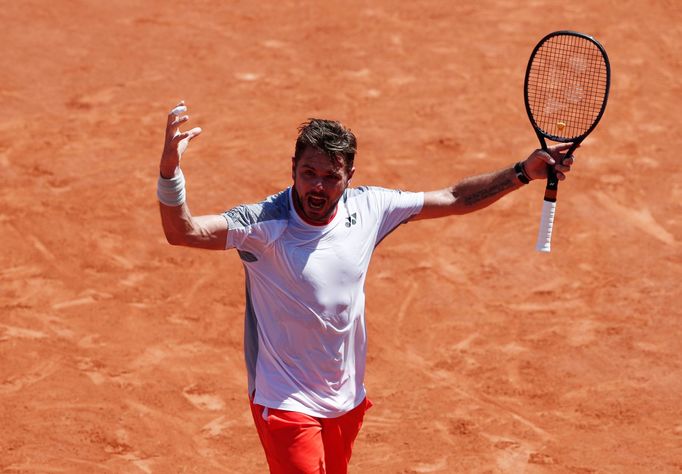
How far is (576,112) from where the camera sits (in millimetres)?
8094

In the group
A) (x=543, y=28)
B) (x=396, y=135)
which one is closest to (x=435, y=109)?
(x=396, y=135)

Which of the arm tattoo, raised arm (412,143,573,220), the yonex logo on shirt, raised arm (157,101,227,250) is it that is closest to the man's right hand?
raised arm (157,101,227,250)

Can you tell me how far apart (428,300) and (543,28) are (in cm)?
645

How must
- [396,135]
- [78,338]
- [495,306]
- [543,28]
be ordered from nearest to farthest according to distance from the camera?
[78,338], [495,306], [396,135], [543,28]

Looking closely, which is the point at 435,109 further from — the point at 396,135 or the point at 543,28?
the point at 543,28

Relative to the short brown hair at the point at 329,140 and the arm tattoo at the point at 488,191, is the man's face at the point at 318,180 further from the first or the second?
the arm tattoo at the point at 488,191

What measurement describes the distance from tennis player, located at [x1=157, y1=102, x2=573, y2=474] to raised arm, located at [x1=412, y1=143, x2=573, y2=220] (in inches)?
3.7

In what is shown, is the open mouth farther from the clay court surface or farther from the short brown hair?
the clay court surface

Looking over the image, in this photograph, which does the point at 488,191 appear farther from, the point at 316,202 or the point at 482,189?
the point at 316,202

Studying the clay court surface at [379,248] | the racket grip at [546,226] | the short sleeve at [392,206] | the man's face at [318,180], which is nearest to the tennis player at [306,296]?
the man's face at [318,180]

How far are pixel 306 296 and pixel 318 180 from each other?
1.74ft

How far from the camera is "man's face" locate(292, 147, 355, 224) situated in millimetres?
5250

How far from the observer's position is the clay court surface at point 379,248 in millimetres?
8023

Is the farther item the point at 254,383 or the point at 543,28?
the point at 543,28
